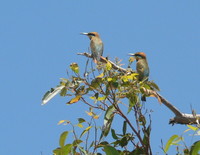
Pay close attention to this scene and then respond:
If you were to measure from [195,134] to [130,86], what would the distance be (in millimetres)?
398

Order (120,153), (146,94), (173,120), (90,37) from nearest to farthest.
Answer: (120,153), (146,94), (173,120), (90,37)

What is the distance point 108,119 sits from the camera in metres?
2.34

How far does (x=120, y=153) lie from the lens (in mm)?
2320

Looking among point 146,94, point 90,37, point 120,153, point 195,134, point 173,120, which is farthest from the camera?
point 90,37

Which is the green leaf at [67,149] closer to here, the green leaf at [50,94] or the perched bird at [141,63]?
the green leaf at [50,94]

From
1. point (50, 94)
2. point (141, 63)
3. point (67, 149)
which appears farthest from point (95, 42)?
point (67, 149)

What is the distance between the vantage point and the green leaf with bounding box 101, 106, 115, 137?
2315 millimetres

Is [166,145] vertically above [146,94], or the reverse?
[146,94]

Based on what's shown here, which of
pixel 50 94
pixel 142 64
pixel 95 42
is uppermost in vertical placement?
pixel 95 42

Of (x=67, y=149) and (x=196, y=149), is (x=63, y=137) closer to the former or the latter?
(x=67, y=149)

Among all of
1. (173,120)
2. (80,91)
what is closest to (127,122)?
(80,91)

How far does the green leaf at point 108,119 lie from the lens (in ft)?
7.60

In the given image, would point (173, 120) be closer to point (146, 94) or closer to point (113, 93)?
point (146, 94)

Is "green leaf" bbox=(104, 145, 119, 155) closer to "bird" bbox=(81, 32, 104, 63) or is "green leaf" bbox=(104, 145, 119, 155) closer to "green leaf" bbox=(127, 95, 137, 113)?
"green leaf" bbox=(127, 95, 137, 113)
